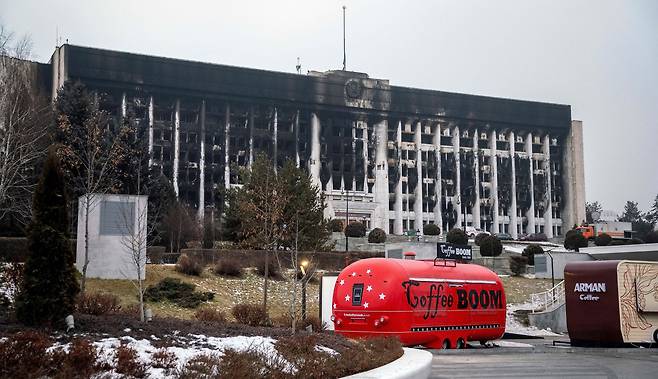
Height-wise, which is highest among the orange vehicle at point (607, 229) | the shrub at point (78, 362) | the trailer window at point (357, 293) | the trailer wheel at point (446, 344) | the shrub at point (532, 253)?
the orange vehicle at point (607, 229)

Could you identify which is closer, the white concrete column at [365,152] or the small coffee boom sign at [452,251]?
the small coffee boom sign at [452,251]

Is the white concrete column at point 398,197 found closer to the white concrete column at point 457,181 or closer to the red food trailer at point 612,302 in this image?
A: the white concrete column at point 457,181

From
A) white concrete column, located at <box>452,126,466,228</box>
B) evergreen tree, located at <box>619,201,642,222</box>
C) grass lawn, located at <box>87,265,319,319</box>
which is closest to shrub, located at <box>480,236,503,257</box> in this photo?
grass lawn, located at <box>87,265,319,319</box>

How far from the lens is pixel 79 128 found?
47125 millimetres

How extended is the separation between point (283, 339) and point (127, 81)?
88.1 meters

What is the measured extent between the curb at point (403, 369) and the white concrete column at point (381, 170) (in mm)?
98773

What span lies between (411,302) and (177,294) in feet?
50.2

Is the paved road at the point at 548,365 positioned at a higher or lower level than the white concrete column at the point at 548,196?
lower

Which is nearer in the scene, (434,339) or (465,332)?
(434,339)

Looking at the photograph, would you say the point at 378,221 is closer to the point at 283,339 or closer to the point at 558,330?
the point at 558,330

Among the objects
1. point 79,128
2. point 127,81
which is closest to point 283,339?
point 79,128

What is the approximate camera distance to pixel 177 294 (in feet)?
121

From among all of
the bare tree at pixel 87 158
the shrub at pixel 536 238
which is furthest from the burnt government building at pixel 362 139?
the bare tree at pixel 87 158

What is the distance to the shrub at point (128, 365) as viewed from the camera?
9180 mm
